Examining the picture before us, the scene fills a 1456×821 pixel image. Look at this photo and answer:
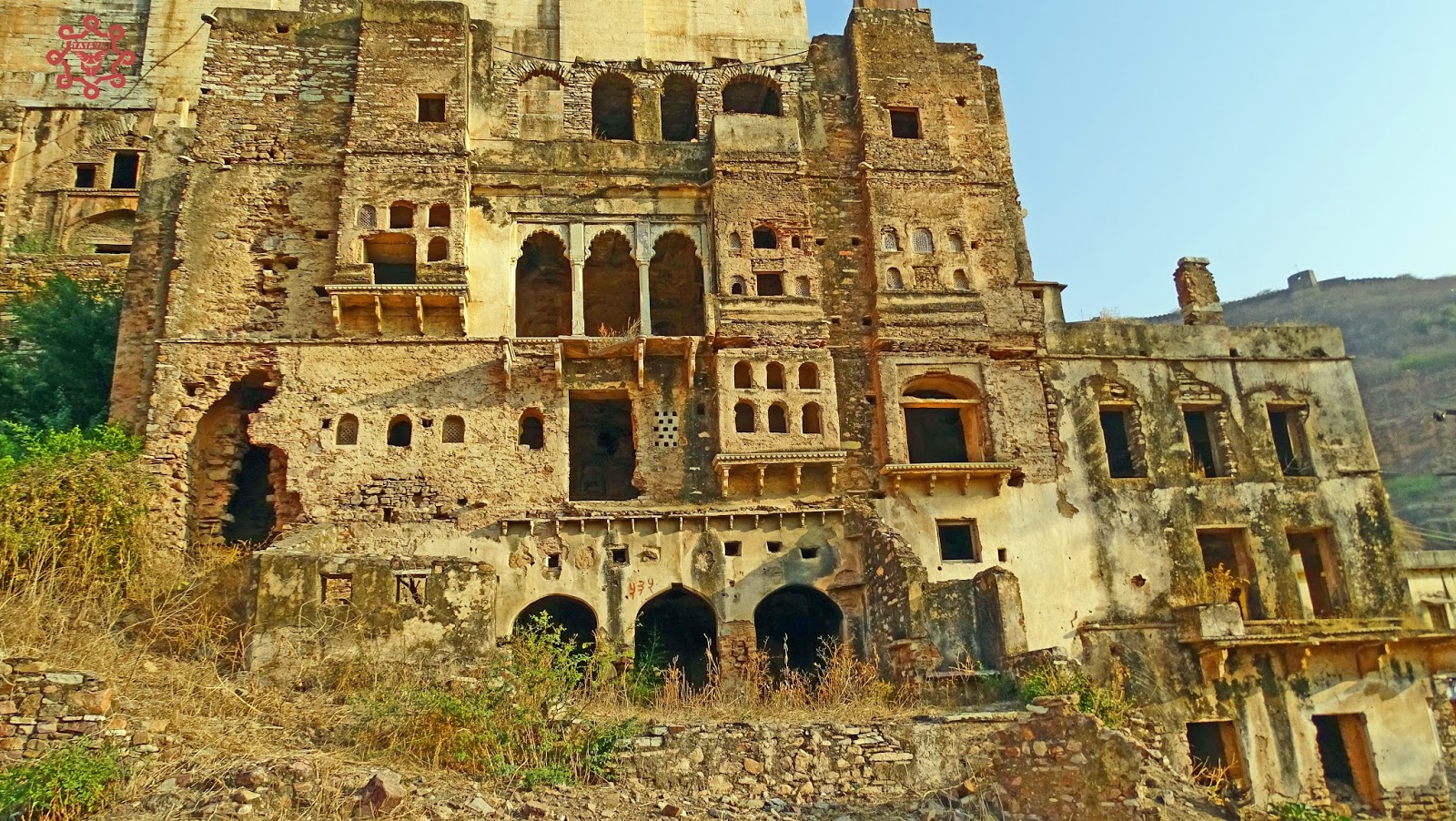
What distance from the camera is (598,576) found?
18328mm

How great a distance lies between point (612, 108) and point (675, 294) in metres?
Result: 4.51

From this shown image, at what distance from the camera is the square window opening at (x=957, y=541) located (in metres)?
19.6

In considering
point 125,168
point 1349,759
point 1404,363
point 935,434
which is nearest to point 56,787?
point 935,434

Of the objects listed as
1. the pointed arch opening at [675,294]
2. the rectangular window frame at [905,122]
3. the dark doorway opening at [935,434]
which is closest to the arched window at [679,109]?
the pointed arch opening at [675,294]

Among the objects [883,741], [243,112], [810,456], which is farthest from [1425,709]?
[243,112]

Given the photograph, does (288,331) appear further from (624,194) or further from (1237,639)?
(1237,639)

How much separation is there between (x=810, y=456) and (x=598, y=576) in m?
4.20

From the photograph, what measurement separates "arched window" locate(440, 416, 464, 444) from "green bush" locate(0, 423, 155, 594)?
15.4ft

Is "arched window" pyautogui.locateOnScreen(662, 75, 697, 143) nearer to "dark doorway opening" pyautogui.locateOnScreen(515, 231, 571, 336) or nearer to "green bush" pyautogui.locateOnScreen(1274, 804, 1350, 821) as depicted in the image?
"dark doorway opening" pyautogui.locateOnScreen(515, 231, 571, 336)

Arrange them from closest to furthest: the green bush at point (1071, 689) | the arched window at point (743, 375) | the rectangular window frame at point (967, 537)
A: the green bush at point (1071, 689) < the rectangular window frame at point (967, 537) < the arched window at point (743, 375)

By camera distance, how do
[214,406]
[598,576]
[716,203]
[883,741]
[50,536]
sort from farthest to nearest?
[716,203], [214,406], [598,576], [50,536], [883,741]

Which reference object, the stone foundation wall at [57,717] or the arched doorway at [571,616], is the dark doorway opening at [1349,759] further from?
the stone foundation wall at [57,717]

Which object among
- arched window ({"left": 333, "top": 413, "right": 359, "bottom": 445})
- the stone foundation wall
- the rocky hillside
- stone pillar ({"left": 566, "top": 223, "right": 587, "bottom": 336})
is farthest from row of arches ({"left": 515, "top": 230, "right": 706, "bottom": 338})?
the rocky hillside

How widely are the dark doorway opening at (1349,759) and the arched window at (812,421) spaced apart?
1029 centimetres
